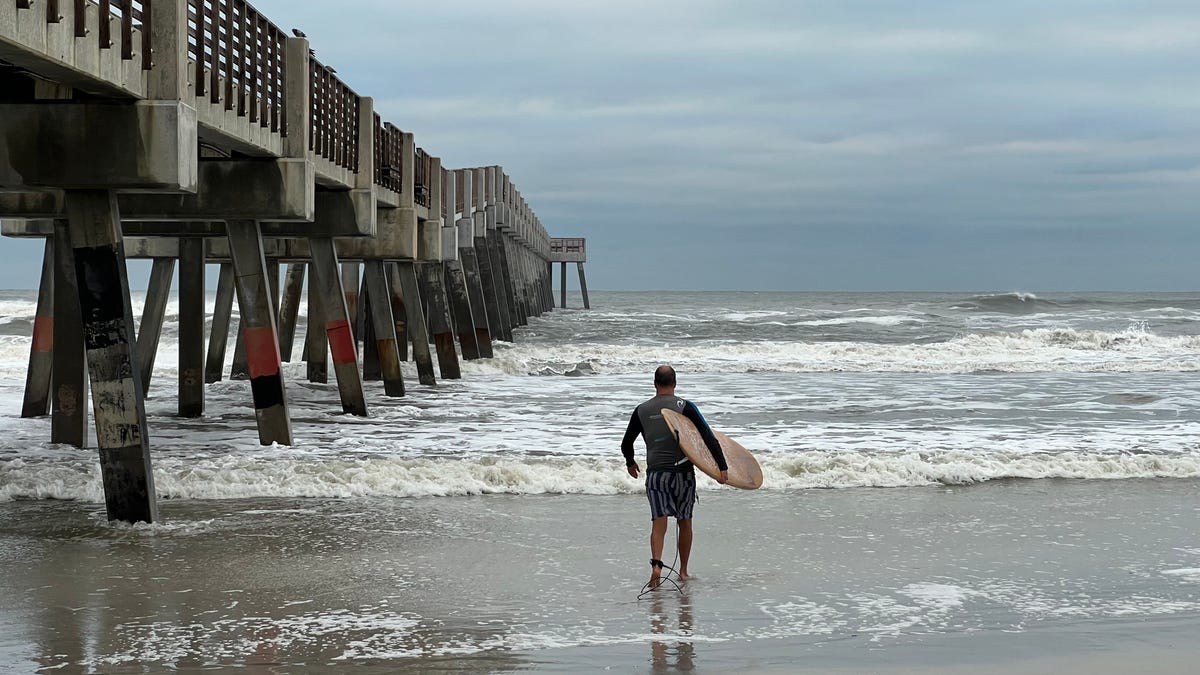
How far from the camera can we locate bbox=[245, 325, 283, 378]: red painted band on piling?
13508 millimetres

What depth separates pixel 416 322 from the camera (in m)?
23.4

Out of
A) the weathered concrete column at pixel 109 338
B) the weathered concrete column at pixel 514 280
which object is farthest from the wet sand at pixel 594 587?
the weathered concrete column at pixel 514 280

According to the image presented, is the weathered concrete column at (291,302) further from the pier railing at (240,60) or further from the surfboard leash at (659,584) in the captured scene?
the surfboard leash at (659,584)

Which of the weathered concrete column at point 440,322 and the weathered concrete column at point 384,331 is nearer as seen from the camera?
the weathered concrete column at point 384,331

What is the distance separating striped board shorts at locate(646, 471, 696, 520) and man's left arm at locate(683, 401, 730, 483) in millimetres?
172

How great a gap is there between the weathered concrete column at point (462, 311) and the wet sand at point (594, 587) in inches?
693

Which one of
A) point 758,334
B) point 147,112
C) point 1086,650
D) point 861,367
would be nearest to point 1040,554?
point 1086,650

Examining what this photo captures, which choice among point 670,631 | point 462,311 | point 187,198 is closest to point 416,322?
point 462,311

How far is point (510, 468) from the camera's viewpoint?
1178 cm

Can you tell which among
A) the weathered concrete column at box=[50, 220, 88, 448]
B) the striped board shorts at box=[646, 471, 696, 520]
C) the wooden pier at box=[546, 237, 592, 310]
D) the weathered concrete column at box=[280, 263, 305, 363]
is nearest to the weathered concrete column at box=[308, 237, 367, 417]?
the weathered concrete column at box=[50, 220, 88, 448]

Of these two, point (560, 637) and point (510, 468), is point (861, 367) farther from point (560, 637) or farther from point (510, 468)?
point (560, 637)

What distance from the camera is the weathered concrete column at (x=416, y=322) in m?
23.0

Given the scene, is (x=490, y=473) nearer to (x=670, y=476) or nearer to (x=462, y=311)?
(x=670, y=476)

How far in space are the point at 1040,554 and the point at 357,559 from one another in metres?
4.28
